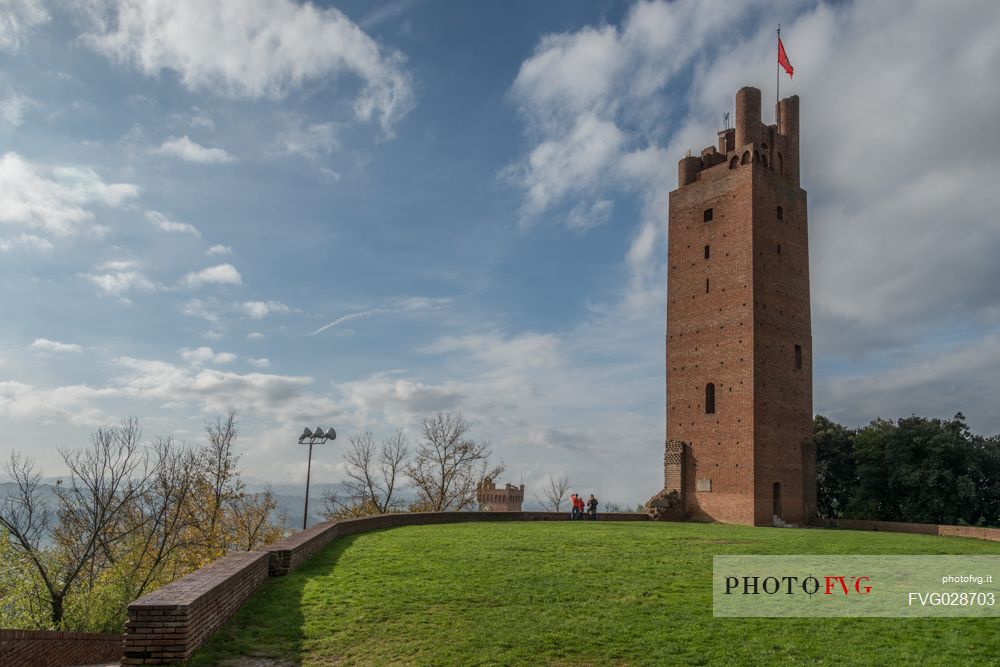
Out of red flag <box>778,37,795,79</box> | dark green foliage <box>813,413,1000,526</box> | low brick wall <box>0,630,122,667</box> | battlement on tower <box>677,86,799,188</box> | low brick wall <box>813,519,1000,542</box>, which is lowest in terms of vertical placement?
low brick wall <box>0,630,122,667</box>

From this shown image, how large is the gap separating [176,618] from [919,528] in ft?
82.9

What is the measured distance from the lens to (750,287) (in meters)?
27.7

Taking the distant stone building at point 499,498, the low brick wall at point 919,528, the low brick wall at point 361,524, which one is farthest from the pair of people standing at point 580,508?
the distant stone building at point 499,498

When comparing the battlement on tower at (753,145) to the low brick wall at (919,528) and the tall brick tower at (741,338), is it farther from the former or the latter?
the low brick wall at (919,528)

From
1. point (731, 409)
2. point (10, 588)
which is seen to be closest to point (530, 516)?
point (731, 409)

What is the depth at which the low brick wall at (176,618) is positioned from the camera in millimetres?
7246

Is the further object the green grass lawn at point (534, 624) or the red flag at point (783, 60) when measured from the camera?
the red flag at point (783, 60)

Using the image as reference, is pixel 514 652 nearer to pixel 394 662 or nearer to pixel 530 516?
pixel 394 662

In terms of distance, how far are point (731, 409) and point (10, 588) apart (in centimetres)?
2308

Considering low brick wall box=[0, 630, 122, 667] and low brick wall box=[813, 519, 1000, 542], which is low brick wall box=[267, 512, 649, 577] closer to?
low brick wall box=[0, 630, 122, 667]

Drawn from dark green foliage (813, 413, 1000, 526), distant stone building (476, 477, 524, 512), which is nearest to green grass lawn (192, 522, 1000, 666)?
dark green foliage (813, 413, 1000, 526)

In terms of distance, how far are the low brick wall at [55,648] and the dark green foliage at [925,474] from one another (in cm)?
3027

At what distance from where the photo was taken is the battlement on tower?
1185 inches

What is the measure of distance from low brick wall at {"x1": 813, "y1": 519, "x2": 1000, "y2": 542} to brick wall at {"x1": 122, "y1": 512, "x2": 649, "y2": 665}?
66.7ft
